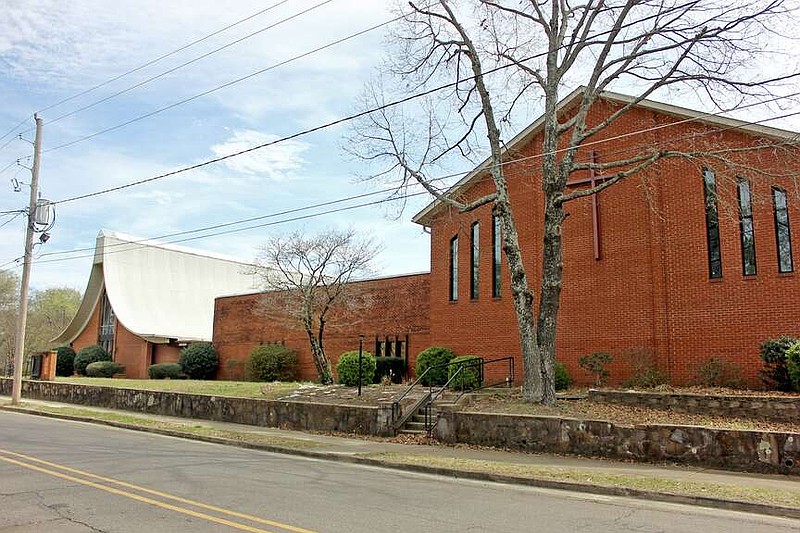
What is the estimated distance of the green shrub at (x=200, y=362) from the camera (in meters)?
36.2

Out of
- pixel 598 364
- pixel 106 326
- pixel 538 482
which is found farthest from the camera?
pixel 106 326

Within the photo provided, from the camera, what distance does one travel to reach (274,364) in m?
31.3

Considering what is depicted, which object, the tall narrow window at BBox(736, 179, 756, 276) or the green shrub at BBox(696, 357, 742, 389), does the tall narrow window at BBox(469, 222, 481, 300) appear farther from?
the tall narrow window at BBox(736, 179, 756, 276)

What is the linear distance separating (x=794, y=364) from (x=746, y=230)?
4652 millimetres

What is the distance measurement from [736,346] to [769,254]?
2685mm

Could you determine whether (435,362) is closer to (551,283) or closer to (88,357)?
(551,283)

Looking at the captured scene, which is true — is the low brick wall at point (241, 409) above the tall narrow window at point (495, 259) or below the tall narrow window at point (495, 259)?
below

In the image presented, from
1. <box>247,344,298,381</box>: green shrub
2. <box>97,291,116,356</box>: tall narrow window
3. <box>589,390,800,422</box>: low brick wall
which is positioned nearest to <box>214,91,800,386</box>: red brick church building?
<box>589,390,800,422</box>: low brick wall

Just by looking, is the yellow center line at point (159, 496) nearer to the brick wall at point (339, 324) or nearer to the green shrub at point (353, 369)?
the green shrub at point (353, 369)

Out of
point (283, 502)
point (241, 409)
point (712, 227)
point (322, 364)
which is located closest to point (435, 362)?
point (322, 364)

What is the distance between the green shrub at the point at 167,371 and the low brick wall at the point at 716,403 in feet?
87.6

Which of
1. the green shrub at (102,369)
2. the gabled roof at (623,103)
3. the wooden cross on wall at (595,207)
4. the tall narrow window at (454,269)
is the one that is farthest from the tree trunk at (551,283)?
the green shrub at (102,369)

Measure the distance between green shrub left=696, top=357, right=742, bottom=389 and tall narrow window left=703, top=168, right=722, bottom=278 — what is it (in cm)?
256

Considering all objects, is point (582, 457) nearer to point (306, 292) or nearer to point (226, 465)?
point (226, 465)
